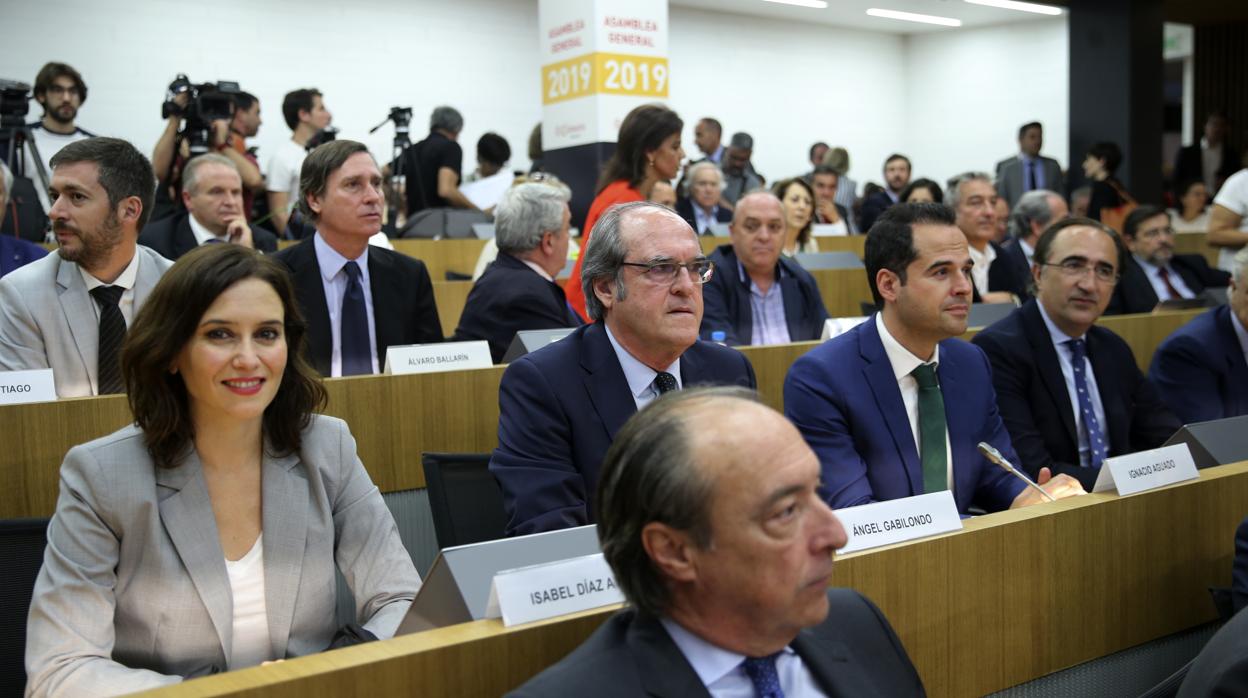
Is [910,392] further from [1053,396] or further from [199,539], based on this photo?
[199,539]

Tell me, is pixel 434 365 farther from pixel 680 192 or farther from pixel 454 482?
pixel 680 192

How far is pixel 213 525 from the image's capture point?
5.61 ft

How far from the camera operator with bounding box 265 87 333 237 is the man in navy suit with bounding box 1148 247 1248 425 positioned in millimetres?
4606

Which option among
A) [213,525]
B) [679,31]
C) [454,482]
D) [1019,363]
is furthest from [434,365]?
[679,31]

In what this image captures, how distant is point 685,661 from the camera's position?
1.21 meters

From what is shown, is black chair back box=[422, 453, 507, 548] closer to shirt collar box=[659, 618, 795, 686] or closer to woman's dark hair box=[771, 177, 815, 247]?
shirt collar box=[659, 618, 795, 686]

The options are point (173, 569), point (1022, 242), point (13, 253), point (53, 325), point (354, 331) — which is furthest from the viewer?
point (1022, 242)

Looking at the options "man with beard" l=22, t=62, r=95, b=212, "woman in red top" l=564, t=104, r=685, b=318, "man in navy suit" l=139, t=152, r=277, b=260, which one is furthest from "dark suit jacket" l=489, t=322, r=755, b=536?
"man with beard" l=22, t=62, r=95, b=212

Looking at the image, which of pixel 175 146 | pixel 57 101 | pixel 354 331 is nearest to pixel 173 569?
pixel 354 331

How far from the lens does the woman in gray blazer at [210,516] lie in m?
1.61

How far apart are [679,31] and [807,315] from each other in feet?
30.2

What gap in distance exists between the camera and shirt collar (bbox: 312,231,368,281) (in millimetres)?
3424

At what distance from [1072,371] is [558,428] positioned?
1.73 m

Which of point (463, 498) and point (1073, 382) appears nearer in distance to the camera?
point (463, 498)
